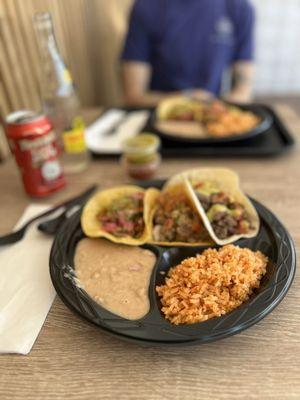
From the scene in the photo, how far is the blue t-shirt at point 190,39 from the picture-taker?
2.54 m

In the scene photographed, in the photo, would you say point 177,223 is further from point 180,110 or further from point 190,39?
point 190,39

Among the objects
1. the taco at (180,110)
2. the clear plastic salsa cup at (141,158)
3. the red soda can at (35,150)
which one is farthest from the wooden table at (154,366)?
the taco at (180,110)

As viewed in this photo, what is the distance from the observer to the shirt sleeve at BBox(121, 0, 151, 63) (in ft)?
→ 8.43

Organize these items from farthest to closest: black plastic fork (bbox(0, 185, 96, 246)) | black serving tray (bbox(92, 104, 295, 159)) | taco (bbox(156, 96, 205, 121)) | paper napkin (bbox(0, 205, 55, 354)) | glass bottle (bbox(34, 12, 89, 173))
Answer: taco (bbox(156, 96, 205, 121))
black serving tray (bbox(92, 104, 295, 159))
glass bottle (bbox(34, 12, 89, 173))
black plastic fork (bbox(0, 185, 96, 246))
paper napkin (bbox(0, 205, 55, 354))

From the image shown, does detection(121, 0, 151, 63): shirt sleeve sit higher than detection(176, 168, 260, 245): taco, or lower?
higher

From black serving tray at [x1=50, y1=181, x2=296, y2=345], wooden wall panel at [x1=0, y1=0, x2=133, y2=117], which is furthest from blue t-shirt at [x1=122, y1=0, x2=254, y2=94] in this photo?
black serving tray at [x1=50, y1=181, x2=296, y2=345]

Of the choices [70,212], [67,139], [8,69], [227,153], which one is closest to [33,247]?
[70,212]

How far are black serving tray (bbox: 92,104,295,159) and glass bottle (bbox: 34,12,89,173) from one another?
0.16 meters

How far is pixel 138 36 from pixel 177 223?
2095 mm

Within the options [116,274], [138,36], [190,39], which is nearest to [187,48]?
[190,39]

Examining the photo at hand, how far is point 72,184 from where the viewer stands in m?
1.47

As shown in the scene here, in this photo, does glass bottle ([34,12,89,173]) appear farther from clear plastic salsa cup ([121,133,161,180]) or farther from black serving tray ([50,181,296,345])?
black serving tray ([50,181,296,345])

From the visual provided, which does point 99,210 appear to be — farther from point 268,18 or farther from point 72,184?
point 268,18

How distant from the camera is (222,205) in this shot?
1085mm
